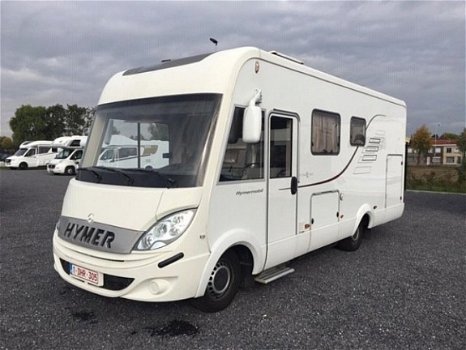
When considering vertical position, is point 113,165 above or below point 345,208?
above

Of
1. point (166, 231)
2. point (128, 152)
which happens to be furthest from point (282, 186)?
point (128, 152)

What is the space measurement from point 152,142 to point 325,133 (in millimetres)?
2470

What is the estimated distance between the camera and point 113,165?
4.06 meters

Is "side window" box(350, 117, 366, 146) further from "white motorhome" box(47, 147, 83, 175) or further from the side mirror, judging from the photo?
"white motorhome" box(47, 147, 83, 175)

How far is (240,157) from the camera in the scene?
12.8 ft

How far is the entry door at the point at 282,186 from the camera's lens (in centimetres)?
433

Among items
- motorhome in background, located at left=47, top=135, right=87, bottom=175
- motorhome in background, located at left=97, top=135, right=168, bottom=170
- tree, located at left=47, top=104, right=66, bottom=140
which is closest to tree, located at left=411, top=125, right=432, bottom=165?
motorhome in background, located at left=47, top=135, right=87, bottom=175

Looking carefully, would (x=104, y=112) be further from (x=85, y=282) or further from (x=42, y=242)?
(x=42, y=242)

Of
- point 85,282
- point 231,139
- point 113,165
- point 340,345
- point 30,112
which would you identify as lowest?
point 340,345

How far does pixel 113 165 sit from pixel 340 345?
9.14 feet

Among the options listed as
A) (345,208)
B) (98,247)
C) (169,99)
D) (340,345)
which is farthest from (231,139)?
(345,208)

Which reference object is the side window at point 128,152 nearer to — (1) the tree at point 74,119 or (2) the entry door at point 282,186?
(2) the entry door at point 282,186

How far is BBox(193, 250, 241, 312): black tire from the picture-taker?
380cm

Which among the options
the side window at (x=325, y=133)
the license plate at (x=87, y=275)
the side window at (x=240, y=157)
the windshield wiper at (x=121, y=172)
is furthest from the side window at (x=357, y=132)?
the license plate at (x=87, y=275)
